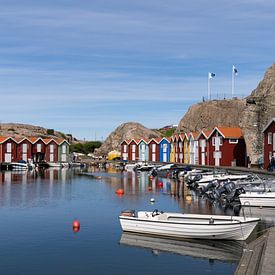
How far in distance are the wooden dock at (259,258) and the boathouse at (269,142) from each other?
4894 centimetres

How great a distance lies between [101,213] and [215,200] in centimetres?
1265

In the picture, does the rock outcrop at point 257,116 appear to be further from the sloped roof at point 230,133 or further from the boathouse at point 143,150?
the boathouse at point 143,150

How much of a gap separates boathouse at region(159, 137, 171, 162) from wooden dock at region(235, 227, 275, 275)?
10419 cm

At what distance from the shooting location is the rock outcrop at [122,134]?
184625 millimetres

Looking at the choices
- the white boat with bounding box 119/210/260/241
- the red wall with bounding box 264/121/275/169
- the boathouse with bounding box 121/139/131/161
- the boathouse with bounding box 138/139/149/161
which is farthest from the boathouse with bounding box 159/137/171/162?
the white boat with bounding box 119/210/260/241

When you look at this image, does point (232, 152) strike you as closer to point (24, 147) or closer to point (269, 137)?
point (269, 137)

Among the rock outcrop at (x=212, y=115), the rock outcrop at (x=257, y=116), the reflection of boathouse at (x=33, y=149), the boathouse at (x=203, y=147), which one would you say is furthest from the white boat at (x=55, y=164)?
the rock outcrop at (x=257, y=116)

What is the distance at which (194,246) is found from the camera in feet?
93.0

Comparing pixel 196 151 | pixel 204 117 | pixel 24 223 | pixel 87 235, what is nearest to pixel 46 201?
pixel 24 223

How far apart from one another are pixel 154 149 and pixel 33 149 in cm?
3250

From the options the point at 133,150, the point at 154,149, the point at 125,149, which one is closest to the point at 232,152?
the point at 154,149

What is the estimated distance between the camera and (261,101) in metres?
92.2

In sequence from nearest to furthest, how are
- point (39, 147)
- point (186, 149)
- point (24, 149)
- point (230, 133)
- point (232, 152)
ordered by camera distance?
point (232, 152)
point (230, 133)
point (186, 149)
point (24, 149)
point (39, 147)

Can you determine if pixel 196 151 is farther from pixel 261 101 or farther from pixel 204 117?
pixel 204 117
